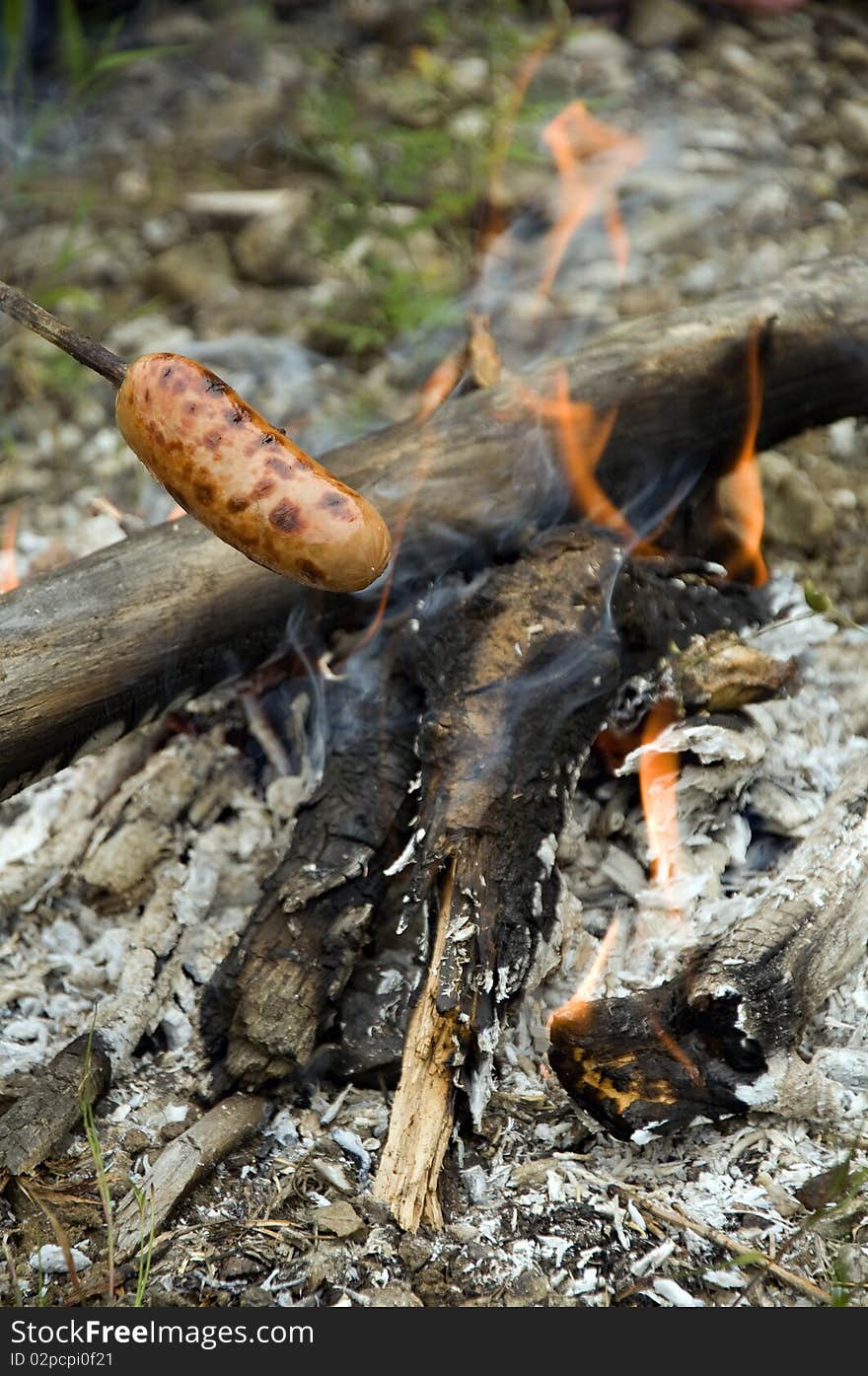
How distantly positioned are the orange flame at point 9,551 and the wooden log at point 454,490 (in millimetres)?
768

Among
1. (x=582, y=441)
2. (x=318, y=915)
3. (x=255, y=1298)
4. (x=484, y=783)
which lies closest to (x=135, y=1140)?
(x=255, y=1298)

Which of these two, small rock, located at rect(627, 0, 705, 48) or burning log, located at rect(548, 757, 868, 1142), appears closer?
burning log, located at rect(548, 757, 868, 1142)

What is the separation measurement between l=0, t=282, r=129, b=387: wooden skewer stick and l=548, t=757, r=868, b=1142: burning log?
1.23 m

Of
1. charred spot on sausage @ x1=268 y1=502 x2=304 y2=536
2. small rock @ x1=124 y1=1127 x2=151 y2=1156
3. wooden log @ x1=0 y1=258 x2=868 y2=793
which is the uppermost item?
charred spot on sausage @ x1=268 y1=502 x2=304 y2=536

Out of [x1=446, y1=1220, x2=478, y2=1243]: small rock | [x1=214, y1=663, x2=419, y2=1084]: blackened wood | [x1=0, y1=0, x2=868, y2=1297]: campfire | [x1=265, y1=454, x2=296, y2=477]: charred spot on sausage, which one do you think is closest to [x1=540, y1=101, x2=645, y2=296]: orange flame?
[x1=0, y1=0, x2=868, y2=1297]: campfire

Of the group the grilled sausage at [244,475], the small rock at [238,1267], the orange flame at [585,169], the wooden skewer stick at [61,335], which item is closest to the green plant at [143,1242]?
the small rock at [238,1267]

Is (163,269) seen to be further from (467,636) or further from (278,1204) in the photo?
(278,1204)

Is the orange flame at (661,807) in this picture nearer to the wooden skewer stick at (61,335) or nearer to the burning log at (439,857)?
the burning log at (439,857)

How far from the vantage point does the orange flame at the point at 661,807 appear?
2.23 metres

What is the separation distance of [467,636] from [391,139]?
2663 millimetres

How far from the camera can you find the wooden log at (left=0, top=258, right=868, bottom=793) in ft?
6.75

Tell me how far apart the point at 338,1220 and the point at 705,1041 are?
0.65m

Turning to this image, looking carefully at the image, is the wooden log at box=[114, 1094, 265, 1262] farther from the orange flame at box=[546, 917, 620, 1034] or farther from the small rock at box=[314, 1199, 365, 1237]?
the orange flame at box=[546, 917, 620, 1034]

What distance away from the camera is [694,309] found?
109 inches
